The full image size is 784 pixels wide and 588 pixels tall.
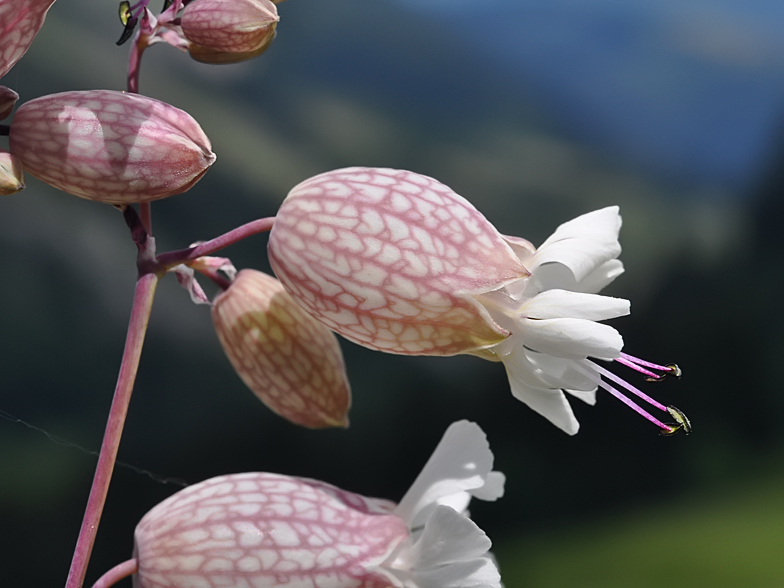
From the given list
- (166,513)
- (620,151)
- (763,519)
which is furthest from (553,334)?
(763,519)

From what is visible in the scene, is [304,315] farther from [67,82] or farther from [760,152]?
[760,152]

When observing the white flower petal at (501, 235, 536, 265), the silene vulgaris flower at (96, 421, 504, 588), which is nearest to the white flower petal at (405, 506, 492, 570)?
the silene vulgaris flower at (96, 421, 504, 588)

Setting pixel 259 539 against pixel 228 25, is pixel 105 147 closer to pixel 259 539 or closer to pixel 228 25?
pixel 228 25

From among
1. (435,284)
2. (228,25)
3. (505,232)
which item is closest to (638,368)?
(435,284)

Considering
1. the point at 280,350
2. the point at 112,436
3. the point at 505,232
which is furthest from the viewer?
the point at 505,232

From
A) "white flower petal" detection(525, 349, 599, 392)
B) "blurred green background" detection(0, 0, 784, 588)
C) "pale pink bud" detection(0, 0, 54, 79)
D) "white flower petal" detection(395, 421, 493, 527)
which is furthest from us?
"blurred green background" detection(0, 0, 784, 588)

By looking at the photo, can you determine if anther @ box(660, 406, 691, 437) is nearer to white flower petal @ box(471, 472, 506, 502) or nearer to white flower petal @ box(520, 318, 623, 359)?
white flower petal @ box(520, 318, 623, 359)
